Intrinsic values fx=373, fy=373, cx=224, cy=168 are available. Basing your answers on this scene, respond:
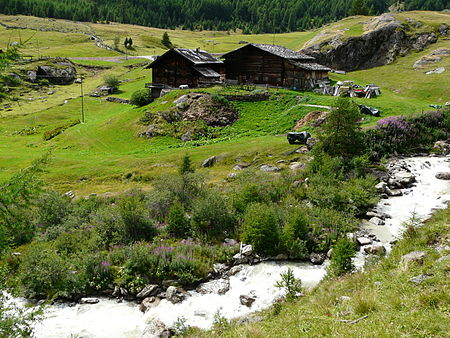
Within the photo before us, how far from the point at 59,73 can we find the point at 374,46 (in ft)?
287

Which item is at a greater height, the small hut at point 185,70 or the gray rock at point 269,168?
the small hut at point 185,70

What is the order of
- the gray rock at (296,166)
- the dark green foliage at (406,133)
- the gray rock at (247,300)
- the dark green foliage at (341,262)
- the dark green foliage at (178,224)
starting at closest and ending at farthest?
the dark green foliage at (341,262) → the gray rock at (247,300) → the dark green foliage at (178,224) → the gray rock at (296,166) → the dark green foliage at (406,133)

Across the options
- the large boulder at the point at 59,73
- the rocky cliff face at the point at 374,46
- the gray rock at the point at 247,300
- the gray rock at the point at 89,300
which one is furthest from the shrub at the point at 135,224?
the large boulder at the point at 59,73

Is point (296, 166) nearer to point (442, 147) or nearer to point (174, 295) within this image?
point (442, 147)

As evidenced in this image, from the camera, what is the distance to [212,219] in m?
26.0

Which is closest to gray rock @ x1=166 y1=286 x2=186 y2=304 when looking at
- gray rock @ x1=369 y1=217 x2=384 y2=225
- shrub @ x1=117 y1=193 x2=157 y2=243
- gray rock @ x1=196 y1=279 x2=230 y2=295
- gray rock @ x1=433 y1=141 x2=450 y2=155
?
gray rock @ x1=196 y1=279 x2=230 y2=295

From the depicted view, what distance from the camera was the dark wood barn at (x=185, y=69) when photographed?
6550 cm

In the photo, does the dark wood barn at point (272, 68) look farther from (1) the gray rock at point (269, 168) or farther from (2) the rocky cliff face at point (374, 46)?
(1) the gray rock at point (269, 168)

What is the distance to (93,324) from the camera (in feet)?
58.9

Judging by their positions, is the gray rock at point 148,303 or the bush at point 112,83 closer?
the gray rock at point 148,303

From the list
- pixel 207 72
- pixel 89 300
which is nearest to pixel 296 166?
pixel 89 300

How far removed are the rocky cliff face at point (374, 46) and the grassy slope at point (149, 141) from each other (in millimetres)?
2975

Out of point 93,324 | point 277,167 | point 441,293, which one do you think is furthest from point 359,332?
point 277,167

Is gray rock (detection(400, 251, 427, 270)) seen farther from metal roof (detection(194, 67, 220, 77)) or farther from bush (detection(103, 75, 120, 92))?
bush (detection(103, 75, 120, 92))
